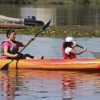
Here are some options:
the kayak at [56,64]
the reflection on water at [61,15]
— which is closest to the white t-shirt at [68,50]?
the kayak at [56,64]

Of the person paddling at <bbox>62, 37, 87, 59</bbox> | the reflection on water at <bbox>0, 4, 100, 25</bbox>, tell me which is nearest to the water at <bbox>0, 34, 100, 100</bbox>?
the person paddling at <bbox>62, 37, 87, 59</bbox>

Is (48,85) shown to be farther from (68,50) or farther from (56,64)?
(68,50)

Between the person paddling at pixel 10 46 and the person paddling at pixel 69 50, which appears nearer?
the person paddling at pixel 10 46

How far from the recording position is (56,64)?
13797 millimetres

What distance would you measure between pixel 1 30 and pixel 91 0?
64012 mm

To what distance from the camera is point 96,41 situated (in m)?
22.9

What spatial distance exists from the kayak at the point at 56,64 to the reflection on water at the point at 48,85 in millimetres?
152

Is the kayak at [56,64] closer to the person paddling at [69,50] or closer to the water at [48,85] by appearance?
the water at [48,85]

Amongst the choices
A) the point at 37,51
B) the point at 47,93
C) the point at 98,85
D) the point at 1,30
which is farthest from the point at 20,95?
the point at 1,30

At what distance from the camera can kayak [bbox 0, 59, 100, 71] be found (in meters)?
13.6

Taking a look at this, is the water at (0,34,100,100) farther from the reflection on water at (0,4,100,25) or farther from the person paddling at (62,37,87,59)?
the reflection on water at (0,4,100,25)

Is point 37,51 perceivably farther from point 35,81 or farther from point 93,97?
point 93,97

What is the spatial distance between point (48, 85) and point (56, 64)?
2.15m

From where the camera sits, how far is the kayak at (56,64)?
1363 cm
